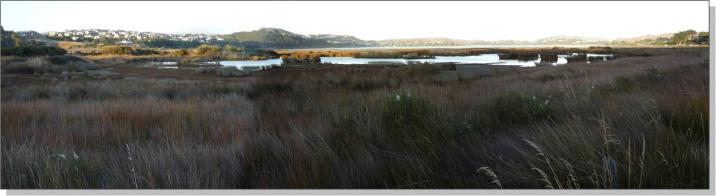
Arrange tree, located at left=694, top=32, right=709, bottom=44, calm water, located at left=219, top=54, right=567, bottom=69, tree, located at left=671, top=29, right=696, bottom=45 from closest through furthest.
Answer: tree, located at left=694, top=32, right=709, bottom=44
tree, located at left=671, top=29, right=696, bottom=45
calm water, located at left=219, top=54, right=567, bottom=69

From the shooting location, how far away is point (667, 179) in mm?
2025

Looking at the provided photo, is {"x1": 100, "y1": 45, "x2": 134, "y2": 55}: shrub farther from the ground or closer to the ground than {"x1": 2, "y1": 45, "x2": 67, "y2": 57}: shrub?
closer to the ground

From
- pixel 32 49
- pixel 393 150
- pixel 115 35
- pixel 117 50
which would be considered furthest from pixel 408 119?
pixel 32 49

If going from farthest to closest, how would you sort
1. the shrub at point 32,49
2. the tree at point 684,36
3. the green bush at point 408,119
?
the shrub at point 32,49
the tree at point 684,36
the green bush at point 408,119

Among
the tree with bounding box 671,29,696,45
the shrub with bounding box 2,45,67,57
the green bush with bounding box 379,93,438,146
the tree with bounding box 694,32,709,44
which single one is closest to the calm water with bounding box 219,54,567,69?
the shrub with bounding box 2,45,67,57

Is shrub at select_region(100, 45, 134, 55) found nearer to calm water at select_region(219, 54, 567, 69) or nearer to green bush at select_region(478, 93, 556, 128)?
calm water at select_region(219, 54, 567, 69)

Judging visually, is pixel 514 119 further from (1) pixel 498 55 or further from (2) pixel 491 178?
(1) pixel 498 55

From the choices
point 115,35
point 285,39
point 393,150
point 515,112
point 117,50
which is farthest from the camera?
point 285,39

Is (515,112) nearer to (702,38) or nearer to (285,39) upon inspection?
(702,38)

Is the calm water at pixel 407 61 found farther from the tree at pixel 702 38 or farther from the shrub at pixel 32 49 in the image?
the tree at pixel 702 38

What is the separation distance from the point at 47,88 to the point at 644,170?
15.1 m

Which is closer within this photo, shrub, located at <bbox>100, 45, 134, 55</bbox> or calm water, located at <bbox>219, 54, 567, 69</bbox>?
shrub, located at <bbox>100, 45, 134, 55</bbox>

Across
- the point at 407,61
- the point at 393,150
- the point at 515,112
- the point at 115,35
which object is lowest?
the point at 393,150

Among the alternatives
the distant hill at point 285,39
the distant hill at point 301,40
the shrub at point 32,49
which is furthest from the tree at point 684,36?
the shrub at point 32,49
